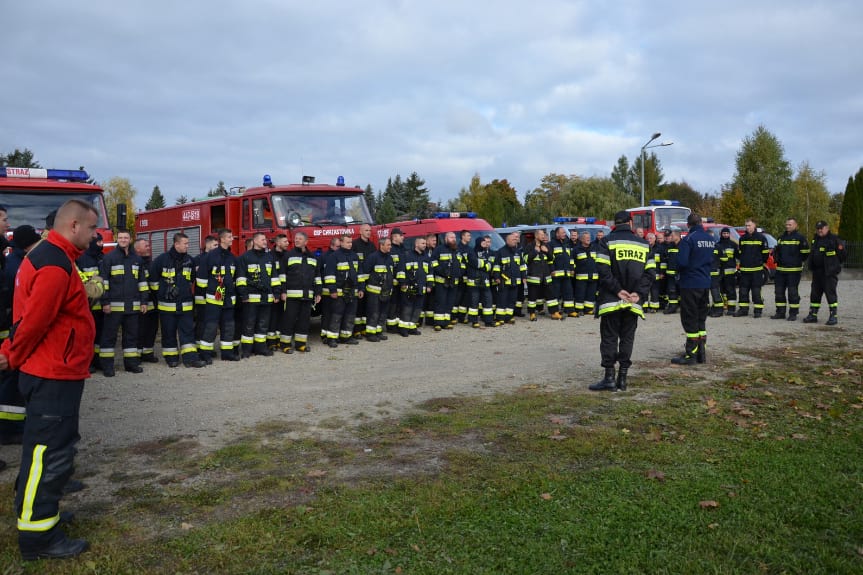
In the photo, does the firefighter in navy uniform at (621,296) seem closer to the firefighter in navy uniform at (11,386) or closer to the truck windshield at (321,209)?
the firefighter in navy uniform at (11,386)

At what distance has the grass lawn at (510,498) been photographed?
361 centimetres

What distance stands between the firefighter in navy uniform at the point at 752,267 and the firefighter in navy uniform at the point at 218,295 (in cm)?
1105

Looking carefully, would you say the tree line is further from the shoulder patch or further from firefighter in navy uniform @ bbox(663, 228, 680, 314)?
the shoulder patch

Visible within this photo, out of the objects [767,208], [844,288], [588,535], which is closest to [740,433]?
[588,535]

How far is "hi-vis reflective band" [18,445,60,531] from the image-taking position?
3.63m

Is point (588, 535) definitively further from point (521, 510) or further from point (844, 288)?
point (844, 288)

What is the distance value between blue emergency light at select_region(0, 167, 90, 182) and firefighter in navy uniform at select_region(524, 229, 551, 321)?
896 cm

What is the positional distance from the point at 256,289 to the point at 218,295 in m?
0.62

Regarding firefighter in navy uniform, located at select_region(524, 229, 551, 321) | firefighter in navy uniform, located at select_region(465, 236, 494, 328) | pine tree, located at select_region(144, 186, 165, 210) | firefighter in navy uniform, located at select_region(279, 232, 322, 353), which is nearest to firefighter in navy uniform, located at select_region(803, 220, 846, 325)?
firefighter in navy uniform, located at select_region(524, 229, 551, 321)

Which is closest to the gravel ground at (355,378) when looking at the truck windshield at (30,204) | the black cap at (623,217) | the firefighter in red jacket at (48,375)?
the firefighter in red jacket at (48,375)

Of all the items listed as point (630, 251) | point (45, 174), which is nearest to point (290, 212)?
point (45, 174)

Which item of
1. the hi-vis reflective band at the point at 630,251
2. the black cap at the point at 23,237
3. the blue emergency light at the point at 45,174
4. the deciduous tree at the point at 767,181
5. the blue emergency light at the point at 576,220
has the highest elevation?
the deciduous tree at the point at 767,181

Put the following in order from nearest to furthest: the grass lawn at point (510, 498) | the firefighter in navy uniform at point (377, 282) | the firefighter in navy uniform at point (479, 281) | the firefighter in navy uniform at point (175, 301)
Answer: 1. the grass lawn at point (510, 498)
2. the firefighter in navy uniform at point (175, 301)
3. the firefighter in navy uniform at point (377, 282)
4. the firefighter in navy uniform at point (479, 281)

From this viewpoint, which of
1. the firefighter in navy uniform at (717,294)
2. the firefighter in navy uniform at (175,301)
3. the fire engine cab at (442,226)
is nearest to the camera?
the firefighter in navy uniform at (175,301)
